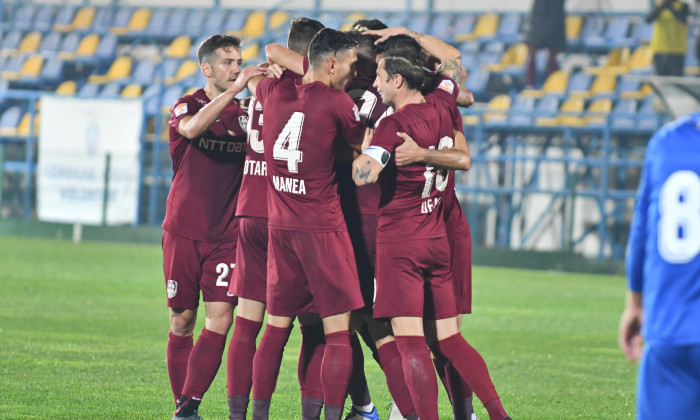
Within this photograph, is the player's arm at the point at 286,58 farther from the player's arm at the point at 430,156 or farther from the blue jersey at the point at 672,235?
the blue jersey at the point at 672,235

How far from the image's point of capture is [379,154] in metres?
4.90

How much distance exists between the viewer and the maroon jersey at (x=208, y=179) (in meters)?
5.78

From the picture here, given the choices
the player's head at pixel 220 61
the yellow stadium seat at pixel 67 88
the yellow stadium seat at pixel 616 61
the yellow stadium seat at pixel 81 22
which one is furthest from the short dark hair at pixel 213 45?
the yellow stadium seat at pixel 81 22

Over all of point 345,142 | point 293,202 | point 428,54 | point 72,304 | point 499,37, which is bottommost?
point 72,304

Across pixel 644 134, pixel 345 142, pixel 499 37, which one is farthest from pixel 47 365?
pixel 499 37

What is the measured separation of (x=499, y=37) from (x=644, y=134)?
4.99 meters

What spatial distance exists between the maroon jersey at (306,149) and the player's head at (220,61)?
2.08ft

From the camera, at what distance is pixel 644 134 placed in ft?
64.3

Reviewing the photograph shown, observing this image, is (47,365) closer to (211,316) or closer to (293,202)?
(211,316)

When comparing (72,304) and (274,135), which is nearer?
(274,135)

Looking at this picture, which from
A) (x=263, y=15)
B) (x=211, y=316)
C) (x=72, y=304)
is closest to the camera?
(x=211, y=316)

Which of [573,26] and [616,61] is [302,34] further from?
[616,61]

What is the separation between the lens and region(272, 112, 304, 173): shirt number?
516 cm

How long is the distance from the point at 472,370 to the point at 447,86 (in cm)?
148
